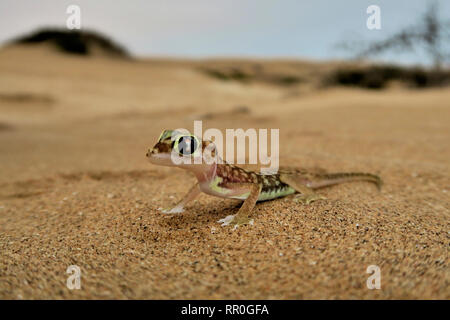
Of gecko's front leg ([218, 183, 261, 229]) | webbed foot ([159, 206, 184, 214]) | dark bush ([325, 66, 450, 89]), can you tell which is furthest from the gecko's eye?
dark bush ([325, 66, 450, 89])

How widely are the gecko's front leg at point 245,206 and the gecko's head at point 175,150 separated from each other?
0.39 m

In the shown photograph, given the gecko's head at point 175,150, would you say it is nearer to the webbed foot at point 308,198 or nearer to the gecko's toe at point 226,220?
the gecko's toe at point 226,220

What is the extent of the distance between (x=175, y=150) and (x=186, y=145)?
0.26 ft

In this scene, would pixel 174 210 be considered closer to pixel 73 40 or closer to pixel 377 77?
pixel 377 77

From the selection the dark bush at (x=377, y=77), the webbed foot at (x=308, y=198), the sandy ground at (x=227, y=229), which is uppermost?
the dark bush at (x=377, y=77)

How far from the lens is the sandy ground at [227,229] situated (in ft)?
5.69

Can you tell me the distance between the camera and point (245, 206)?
2418 mm

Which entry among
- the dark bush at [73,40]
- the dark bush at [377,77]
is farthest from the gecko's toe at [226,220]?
the dark bush at [73,40]

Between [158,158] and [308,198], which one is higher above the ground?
[158,158]

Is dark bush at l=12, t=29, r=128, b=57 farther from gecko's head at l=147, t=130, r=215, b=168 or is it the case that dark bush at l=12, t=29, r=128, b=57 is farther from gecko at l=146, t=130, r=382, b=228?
gecko's head at l=147, t=130, r=215, b=168

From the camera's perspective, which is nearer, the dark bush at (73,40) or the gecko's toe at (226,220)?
the gecko's toe at (226,220)

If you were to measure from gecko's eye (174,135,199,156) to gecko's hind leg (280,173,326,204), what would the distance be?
34.7 inches

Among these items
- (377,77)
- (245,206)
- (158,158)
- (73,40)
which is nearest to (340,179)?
(245,206)
